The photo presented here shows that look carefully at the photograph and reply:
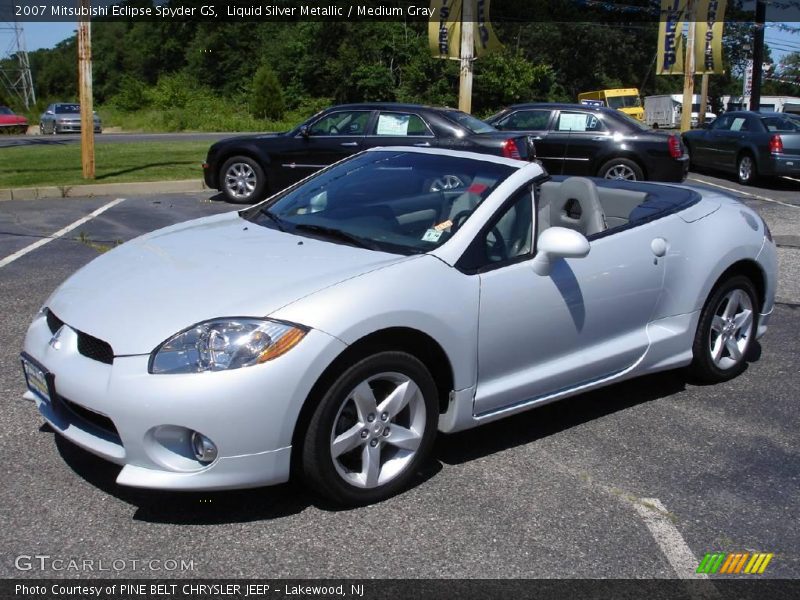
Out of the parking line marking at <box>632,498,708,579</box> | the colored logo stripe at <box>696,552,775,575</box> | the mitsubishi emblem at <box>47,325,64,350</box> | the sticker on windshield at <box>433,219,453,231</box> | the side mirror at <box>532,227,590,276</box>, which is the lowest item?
the colored logo stripe at <box>696,552,775,575</box>

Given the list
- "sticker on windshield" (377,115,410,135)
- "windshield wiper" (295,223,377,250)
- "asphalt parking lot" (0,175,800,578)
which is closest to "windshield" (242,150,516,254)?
"windshield wiper" (295,223,377,250)

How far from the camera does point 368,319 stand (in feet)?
11.4

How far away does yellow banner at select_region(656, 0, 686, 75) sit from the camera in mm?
26406

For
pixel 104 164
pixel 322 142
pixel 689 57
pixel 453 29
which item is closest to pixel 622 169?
pixel 322 142

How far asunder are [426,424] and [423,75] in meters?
51.0

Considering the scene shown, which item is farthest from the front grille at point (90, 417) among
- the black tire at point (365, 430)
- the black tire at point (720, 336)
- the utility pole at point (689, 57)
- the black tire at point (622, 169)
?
the utility pole at point (689, 57)

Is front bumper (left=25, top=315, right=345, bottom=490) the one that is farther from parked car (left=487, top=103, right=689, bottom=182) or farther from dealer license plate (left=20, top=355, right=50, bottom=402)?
parked car (left=487, top=103, right=689, bottom=182)

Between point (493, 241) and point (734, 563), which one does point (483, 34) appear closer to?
point (493, 241)

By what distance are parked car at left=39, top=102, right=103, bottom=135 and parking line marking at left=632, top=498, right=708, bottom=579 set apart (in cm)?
3632

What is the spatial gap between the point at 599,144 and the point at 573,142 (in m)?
0.43

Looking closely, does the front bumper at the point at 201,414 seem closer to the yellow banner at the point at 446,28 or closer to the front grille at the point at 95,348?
the front grille at the point at 95,348

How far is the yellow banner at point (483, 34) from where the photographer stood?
65.7 ft

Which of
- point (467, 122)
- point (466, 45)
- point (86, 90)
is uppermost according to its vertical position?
point (466, 45)

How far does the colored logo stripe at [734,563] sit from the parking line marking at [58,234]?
672cm
